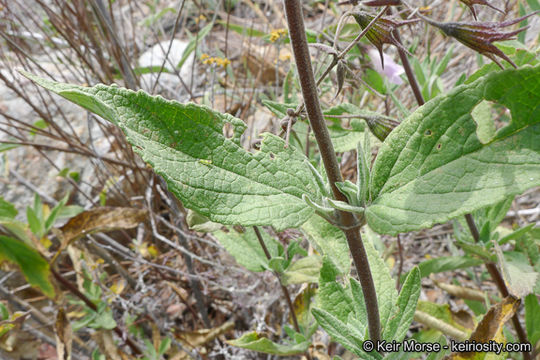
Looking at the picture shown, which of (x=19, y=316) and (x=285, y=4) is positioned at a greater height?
(x=285, y=4)

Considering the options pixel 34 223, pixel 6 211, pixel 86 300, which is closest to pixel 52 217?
pixel 34 223

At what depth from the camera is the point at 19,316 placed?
1.66 m

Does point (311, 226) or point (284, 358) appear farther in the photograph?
point (284, 358)

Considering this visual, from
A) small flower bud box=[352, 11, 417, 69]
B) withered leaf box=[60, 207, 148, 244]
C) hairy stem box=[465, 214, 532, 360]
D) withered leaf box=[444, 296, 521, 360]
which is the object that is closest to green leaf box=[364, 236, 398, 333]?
withered leaf box=[444, 296, 521, 360]

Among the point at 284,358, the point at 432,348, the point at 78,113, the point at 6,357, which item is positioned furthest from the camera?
the point at 78,113

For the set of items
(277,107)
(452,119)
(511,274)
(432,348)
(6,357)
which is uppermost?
(277,107)

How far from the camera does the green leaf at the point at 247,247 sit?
60.7 inches

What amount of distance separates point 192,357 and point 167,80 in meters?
2.25

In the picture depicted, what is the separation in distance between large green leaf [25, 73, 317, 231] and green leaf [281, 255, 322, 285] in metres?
0.67

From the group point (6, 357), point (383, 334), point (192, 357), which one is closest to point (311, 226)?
point (383, 334)

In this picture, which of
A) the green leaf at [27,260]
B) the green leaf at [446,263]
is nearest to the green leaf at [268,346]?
the green leaf at [446,263]

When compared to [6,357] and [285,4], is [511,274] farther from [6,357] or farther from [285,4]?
[6,357]

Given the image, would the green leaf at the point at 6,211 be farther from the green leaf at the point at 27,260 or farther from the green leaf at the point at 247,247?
the green leaf at the point at 247,247

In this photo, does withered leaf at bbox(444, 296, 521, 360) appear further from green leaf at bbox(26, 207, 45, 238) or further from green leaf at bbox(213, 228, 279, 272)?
green leaf at bbox(26, 207, 45, 238)
